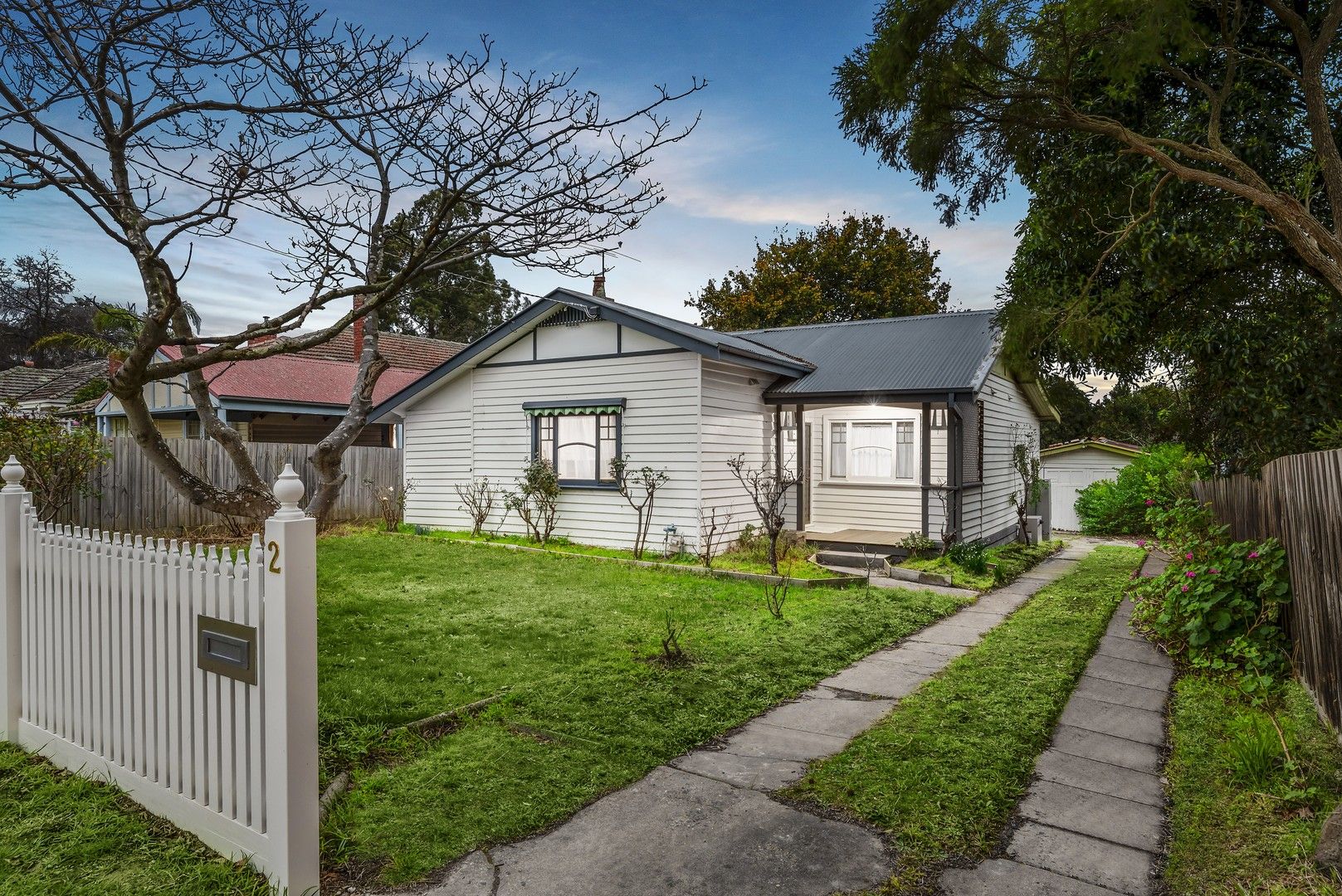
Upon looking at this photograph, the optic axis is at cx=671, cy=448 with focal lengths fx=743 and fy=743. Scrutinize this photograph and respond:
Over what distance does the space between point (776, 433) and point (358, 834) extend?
10117mm

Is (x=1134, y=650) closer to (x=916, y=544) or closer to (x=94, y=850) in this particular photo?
(x=916, y=544)

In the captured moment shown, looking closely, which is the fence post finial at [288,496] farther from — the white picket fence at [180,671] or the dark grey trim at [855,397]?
the dark grey trim at [855,397]

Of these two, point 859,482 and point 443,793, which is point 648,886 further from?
point 859,482

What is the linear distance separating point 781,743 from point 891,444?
30.5ft

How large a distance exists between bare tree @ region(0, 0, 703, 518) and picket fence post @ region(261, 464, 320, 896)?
1163 mm

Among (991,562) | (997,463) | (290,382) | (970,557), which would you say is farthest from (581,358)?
(290,382)

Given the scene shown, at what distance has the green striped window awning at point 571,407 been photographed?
11.8m

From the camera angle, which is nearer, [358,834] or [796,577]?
[358,834]

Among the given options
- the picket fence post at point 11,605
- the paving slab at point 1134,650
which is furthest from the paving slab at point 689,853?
the paving slab at point 1134,650

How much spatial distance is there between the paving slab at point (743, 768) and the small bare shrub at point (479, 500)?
32.6 feet

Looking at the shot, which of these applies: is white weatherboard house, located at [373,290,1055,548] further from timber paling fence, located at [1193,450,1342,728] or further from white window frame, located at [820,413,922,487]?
timber paling fence, located at [1193,450,1342,728]

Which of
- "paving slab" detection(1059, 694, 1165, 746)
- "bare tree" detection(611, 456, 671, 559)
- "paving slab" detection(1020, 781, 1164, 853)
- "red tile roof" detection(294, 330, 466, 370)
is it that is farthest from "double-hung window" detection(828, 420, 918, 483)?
"red tile roof" detection(294, 330, 466, 370)

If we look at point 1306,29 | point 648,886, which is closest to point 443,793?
point 648,886

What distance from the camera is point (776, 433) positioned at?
494 inches
